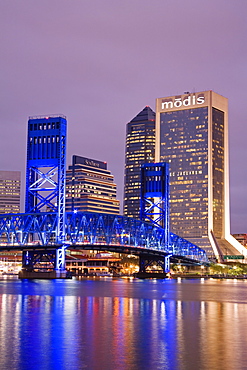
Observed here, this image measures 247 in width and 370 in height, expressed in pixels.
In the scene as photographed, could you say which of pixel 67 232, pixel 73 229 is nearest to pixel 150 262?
pixel 73 229

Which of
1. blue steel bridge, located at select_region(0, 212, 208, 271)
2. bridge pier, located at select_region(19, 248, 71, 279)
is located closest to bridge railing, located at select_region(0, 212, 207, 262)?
blue steel bridge, located at select_region(0, 212, 208, 271)

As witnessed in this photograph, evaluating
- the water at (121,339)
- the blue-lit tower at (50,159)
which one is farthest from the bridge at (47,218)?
the water at (121,339)

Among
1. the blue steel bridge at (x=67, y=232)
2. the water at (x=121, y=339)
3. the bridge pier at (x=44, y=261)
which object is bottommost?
the water at (x=121, y=339)

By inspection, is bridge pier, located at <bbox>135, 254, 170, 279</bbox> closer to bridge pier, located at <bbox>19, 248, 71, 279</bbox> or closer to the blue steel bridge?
the blue steel bridge

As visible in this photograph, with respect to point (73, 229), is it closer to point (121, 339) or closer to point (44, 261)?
point (44, 261)

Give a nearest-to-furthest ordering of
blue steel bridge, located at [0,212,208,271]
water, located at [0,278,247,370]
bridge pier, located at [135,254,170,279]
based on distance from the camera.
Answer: water, located at [0,278,247,370]
blue steel bridge, located at [0,212,208,271]
bridge pier, located at [135,254,170,279]

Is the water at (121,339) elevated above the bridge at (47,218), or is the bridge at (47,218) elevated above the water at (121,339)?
the bridge at (47,218)

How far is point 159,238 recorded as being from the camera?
189000 millimetres

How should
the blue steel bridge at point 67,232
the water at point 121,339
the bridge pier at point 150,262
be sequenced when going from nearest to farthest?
the water at point 121,339, the blue steel bridge at point 67,232, the bridge pier at point 150,262

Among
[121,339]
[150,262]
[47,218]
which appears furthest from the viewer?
[150,262]

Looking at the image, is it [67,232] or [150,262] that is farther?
[150,262]

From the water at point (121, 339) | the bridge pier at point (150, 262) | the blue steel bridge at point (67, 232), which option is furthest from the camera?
the bridge pier at point (150, 262)

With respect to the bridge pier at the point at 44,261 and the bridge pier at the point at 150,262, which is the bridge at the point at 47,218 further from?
the bridge pier at the point at 150,262

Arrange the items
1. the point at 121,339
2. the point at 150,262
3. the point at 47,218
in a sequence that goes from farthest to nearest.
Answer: the point at 150,262 → the point at 47,218 → the point at 121,339
